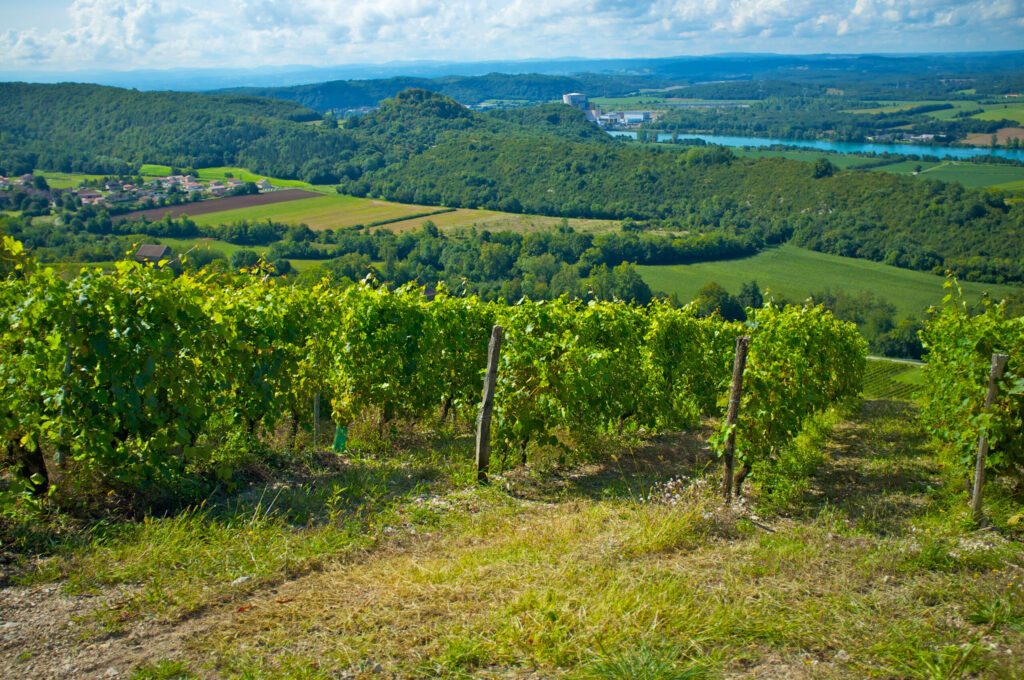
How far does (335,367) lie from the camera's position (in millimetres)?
8344

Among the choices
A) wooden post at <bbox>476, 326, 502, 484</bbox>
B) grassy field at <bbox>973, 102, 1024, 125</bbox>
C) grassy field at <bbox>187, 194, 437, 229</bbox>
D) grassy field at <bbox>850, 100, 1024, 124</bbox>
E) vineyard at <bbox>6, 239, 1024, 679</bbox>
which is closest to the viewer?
vineyard at <bbox>6, 239, 1024, 679</bbox>

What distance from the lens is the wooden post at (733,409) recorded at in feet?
21.1

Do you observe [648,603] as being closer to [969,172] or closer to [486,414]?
[486,414]

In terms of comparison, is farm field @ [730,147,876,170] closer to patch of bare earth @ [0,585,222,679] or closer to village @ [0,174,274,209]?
village @ [0,174,274,209]

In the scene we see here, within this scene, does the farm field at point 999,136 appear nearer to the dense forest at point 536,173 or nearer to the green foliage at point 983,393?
the dense forest at point 536,173

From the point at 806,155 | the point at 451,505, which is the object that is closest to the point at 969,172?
the point at 806,155

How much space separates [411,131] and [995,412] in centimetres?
11735

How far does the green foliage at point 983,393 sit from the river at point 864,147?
412ft

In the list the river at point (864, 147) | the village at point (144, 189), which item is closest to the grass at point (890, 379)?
Result: the village at point (144, 189)

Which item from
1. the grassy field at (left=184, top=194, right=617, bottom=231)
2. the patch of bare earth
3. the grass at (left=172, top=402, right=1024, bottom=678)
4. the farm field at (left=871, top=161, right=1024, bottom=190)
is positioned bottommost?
the grassy field at (left=184, top=194, right=617, bottom=231)

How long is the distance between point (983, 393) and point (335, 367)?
22.0 feet

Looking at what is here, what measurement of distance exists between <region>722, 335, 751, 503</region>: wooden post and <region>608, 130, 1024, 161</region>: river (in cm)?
12801

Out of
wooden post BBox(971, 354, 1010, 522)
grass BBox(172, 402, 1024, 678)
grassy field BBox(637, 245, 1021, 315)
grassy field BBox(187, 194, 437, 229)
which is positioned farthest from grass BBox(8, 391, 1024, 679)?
grassy field BBox(187, 194, 437, 229)

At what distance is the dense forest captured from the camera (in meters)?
73.1
